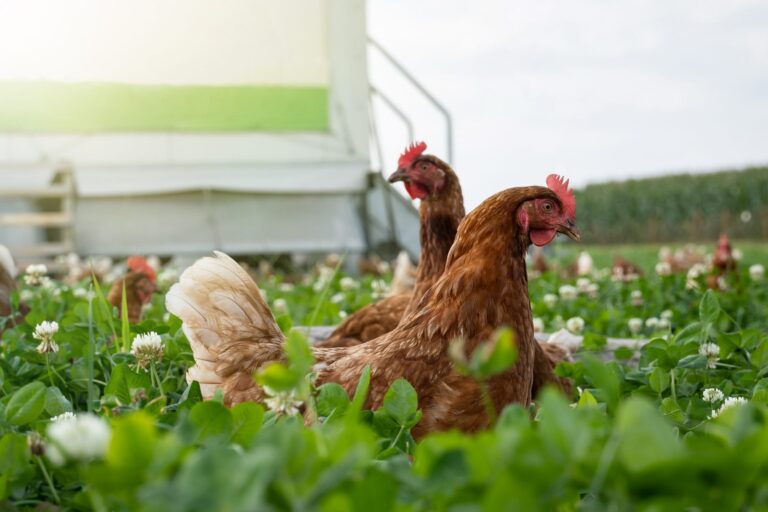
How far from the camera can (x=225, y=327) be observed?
237 centimetres

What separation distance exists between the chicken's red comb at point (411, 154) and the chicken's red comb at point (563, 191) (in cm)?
108

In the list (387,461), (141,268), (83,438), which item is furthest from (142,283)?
(83,438)

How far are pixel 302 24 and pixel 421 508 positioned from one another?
9405 mm

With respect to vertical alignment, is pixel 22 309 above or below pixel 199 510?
below

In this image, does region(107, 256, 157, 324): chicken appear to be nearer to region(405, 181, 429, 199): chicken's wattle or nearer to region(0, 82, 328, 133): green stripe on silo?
region(405, 181, 429, 199): chicken's wattle

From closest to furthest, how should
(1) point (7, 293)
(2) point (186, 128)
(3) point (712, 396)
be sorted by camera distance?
(3) point (712, 396)
(1) point (7, 293)
(2) point (186, 128)

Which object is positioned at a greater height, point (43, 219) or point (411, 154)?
point (411, 154)

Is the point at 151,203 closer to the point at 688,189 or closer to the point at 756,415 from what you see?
the point at 756,415

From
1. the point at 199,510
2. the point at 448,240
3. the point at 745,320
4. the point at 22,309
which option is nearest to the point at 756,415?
the point at 199,510

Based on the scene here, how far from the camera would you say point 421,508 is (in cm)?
90

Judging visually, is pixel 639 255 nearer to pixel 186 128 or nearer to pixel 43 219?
pixel 186 128

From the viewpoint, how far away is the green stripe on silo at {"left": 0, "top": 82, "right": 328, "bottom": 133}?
9.38 m

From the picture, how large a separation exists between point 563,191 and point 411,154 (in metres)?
1.22

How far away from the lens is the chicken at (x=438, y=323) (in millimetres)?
1989
